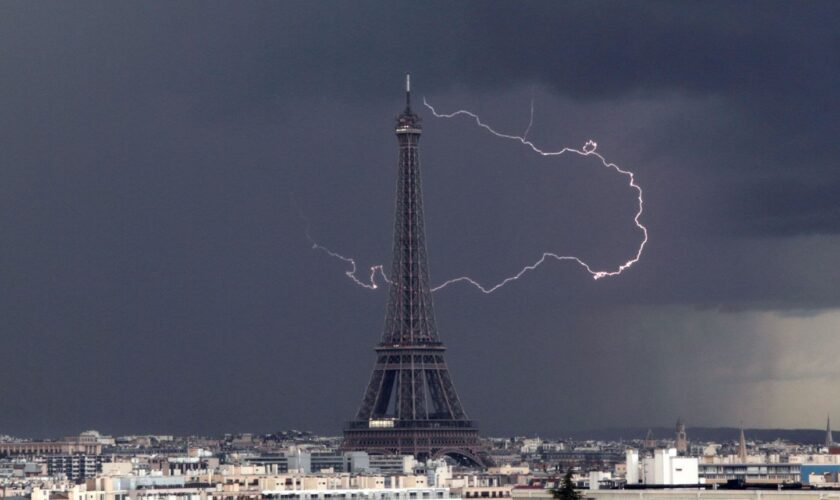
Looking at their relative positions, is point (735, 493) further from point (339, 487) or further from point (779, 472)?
point (339, 487)

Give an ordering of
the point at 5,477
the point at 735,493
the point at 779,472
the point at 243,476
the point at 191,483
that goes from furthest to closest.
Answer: the point at 5,477 → the point at 243,476 → the point at 191,483 → the point at 779,472 → the point at 735,493

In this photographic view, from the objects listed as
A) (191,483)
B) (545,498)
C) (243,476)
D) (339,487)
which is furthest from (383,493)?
(545,498)

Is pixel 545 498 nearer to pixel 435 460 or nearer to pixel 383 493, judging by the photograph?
pixel 383 493

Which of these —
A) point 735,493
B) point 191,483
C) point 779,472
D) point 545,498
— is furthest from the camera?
point 191,483

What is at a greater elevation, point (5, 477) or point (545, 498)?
point (5, 477)

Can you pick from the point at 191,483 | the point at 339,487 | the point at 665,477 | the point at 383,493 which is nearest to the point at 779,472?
the point at 383,493

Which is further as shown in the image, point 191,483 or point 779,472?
point 191,483

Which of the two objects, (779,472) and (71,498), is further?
(71,498)

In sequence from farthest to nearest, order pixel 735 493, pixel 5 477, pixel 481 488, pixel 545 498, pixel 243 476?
pixel 5 477 < pixel 243 476 < pixel 481 488 < pixel 545 498 < pixel 735 493

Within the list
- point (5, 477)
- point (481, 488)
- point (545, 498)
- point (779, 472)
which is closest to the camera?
point (545, 498)
